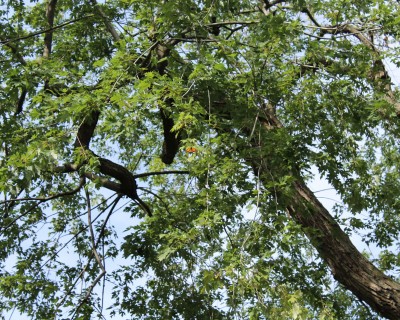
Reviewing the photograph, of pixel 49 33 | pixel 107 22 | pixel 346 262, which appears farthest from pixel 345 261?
pixel 49 33

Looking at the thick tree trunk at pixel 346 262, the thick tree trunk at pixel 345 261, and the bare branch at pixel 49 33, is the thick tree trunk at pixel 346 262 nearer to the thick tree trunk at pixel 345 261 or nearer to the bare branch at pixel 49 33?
the thick tree trunk at pixel 345 261

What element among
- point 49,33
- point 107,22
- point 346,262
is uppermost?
point 107,22

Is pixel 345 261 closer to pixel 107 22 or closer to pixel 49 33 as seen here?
pixel 107 22

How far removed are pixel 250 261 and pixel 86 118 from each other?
6.25 ft

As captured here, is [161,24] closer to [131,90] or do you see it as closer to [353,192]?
[131,90]

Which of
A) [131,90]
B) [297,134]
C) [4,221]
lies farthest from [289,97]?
[4,221]

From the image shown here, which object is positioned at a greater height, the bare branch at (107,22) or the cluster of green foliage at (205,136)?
the bare branch at (107,22)

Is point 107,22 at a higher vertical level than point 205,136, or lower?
higher

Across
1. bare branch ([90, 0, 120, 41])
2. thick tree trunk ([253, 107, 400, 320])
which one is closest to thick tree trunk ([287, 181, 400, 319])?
thick tree trunk ([253, 107, 400, 320])

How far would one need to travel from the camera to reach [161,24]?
18.7 feet

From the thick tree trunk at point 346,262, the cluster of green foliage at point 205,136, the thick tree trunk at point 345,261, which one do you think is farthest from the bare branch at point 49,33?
the thick tree trunk at point 346,262

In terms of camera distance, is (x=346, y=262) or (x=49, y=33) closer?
(x=346, y=262)

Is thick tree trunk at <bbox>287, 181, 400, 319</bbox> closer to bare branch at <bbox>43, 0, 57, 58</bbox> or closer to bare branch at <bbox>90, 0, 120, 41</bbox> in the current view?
bare branch at <bbox>90, 0, 120, 41</bbox>

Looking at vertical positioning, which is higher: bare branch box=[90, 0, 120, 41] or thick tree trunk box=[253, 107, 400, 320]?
bare branch box=[90, 0, 120, 41]
